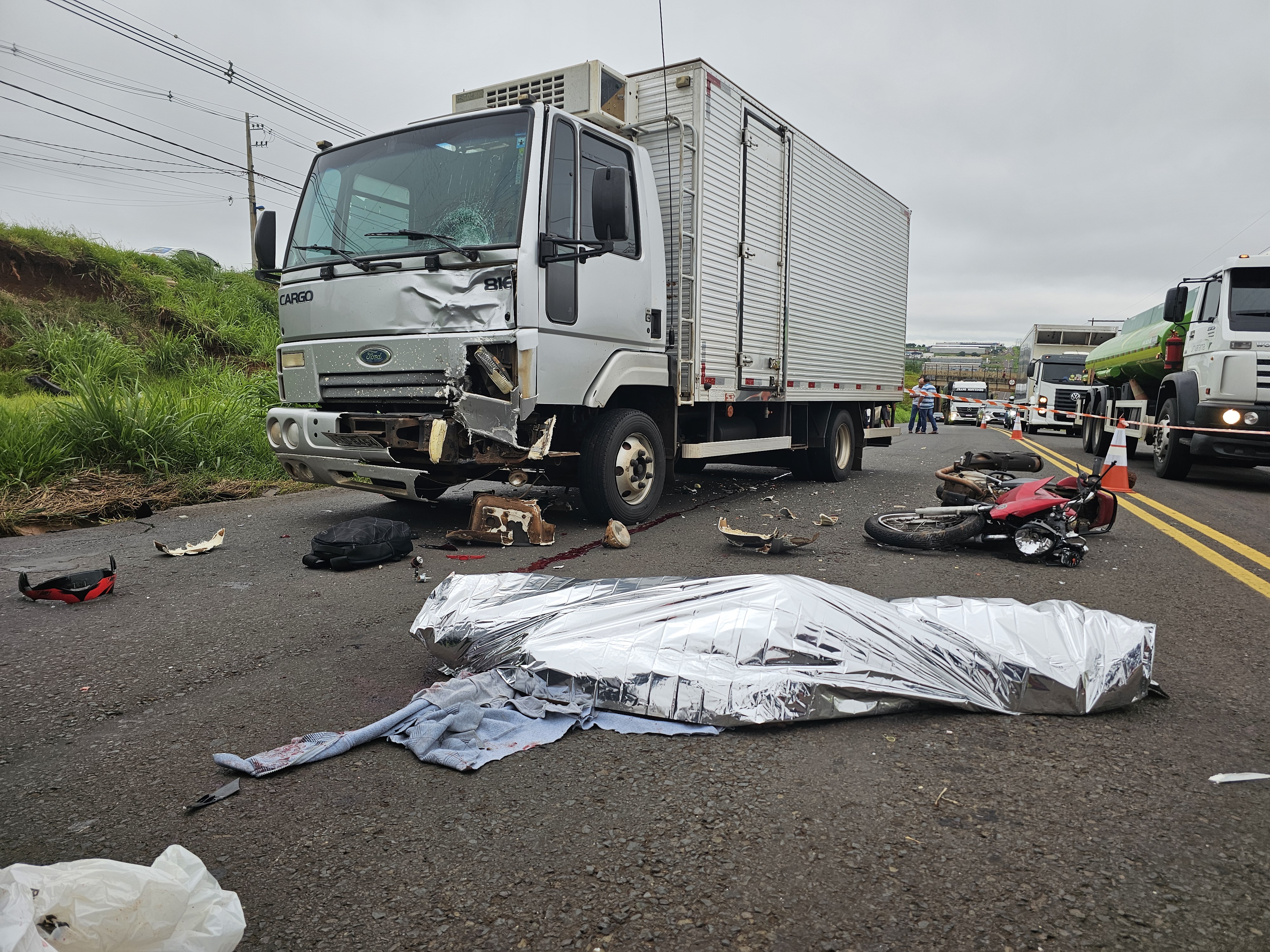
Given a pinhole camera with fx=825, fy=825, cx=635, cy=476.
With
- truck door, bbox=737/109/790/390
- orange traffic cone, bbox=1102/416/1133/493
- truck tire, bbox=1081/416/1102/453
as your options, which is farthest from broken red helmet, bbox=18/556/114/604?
truck tire, bbox=1081/416/1102/453

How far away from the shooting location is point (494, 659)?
9.20 feet

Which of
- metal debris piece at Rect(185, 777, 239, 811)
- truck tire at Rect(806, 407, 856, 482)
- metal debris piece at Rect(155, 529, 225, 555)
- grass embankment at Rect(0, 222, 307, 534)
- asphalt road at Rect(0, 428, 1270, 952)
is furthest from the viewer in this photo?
truck tire at Rect(806, 407, 856, 482)

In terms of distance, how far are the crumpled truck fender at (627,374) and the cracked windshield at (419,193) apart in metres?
1.16

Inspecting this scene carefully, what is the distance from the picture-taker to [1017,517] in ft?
17.2

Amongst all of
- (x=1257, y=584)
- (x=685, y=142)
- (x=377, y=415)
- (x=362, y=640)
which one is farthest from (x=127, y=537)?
(x=1257, y=584)

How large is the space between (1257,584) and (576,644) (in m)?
4.19

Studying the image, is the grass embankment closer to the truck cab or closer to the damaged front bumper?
the damaged front bumper

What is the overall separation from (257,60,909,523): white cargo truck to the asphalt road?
200 centimetres

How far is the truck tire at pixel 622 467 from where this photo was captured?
19.7 feet

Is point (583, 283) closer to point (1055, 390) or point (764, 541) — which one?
point (764, 541)

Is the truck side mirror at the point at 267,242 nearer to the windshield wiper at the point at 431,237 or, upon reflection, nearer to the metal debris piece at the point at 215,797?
the windshield wiper at the point at 431,237

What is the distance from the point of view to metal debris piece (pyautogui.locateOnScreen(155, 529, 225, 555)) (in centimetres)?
502

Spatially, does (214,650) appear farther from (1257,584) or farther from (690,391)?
(1257,584)

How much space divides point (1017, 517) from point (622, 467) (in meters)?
2.73
